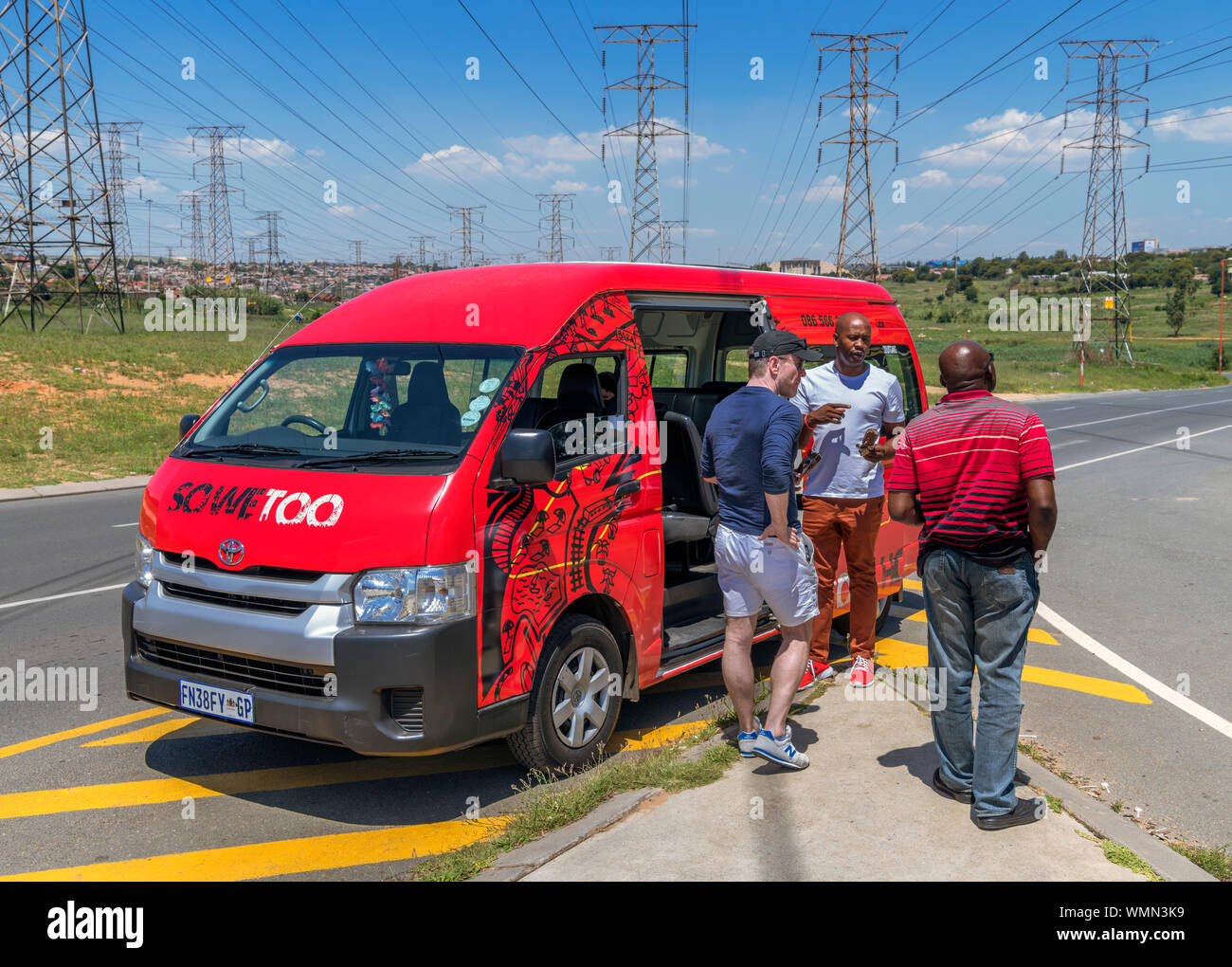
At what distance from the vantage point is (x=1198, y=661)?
730cm

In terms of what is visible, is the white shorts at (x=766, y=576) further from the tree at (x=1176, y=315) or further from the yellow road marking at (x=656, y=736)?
the tree at (x=1176, y=315)

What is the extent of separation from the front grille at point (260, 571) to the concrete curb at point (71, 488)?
417 inches

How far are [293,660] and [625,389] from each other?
7.21 feet

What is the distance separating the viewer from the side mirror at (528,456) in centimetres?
442

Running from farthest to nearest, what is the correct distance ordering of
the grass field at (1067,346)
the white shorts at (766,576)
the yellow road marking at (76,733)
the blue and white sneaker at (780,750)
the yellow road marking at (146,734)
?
the grass field at (1067,346)
the yellow road marking at (146,734)
the yellow road marking at (76,733)
the white shorts at (766,576)
the blue and white sneaker at (780,750)

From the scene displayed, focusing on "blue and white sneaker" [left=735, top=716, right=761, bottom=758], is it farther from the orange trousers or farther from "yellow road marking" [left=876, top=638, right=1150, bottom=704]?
"yellow road marking" [left=876, top=638, right=1150, bottom=704]

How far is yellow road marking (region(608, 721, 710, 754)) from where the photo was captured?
5531 mm

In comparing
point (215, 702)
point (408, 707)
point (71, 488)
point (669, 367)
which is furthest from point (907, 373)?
point (71, 488)

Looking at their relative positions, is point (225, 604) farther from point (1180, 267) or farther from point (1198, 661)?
point (1180, 267)

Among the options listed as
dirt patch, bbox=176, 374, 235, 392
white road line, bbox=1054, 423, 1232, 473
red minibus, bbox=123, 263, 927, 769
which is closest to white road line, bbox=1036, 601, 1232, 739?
red minibus, bbox=123, 263, 927, 769

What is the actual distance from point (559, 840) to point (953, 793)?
5.62 ft

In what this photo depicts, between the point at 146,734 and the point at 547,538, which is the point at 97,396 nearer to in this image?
the point at 146,734

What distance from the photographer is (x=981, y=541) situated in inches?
165

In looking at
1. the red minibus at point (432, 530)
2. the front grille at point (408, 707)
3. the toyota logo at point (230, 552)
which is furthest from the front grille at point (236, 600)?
the front grille at point (408, 707)
